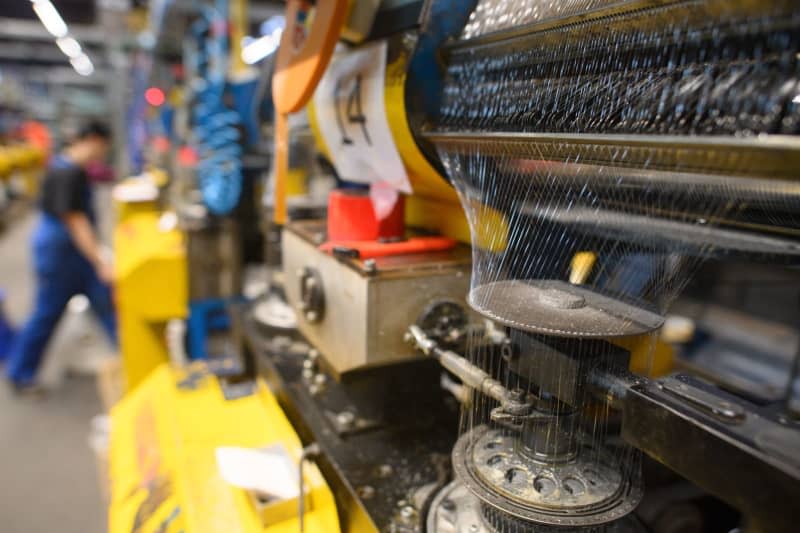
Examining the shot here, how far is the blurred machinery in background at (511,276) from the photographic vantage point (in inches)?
18.4

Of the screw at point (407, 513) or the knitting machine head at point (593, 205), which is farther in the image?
the screw at point (407, 513)

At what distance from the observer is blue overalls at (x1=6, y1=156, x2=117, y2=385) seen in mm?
2744

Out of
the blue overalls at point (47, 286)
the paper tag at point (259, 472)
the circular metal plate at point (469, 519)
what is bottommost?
the blue overalls at point (47, 286)

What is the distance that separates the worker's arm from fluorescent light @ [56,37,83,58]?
324 inches

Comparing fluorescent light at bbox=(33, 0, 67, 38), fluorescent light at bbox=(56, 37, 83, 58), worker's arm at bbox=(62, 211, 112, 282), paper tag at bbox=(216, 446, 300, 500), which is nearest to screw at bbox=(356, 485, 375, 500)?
paper tag at bbox=(216, 446, 300, 500)

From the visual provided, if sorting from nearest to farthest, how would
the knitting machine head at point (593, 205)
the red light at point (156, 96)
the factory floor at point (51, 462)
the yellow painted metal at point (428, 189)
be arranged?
the knitting machine head at point (593, 205) < the yellow painted metal at point (428, 189) < the factory floor at point (51, 462) < the red light at point (156, 96)

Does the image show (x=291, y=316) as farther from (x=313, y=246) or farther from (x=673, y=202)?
(x=673, y=202)

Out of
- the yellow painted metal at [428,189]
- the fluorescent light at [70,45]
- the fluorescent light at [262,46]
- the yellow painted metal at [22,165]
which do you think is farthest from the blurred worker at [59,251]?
the fluorescent light at [70,45]

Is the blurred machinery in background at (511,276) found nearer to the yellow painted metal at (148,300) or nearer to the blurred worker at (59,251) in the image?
the yellow painted metal at (148,300)

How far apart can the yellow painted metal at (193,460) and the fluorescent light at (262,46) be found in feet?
3.30

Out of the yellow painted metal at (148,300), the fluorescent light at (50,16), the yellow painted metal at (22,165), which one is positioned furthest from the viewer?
the yellow painted metal at (22,165)

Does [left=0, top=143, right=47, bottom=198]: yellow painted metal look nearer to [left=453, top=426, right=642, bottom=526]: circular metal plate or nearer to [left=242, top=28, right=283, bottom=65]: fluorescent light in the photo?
[left=242, top=28, right=283, bottom=65]: fluorescent light

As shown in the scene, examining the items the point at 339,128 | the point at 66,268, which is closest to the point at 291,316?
the point at 339,128

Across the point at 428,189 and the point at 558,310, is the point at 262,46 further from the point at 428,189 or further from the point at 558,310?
the point at 558,310
